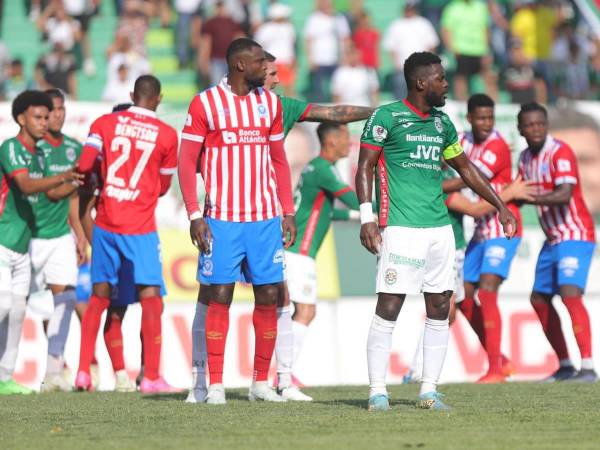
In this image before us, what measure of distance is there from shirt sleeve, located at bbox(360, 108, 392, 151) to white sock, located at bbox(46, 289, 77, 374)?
4835mm

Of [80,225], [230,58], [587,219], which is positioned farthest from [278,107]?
[587,219]

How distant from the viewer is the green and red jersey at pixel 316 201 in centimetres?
1184

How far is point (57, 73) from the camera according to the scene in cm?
2134

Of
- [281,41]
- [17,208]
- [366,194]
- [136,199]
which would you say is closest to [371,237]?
[366,194]

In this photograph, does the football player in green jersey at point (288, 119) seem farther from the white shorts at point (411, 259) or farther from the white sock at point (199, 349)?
the white shorts at point (411, 259)

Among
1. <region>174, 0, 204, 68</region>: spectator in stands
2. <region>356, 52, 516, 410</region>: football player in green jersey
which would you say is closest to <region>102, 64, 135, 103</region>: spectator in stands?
<region>174, 0, 204, 68</region>: spectator in stands

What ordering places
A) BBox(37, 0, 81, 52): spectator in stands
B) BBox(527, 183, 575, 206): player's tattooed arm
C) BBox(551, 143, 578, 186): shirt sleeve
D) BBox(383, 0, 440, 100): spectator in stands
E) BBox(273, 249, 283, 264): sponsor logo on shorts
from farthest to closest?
BBox(383, 0, 440, 100): spectator in stands < BBox(37, 0, 81, 52): spectator in stands < BBox(551, 143, 578, 186): shirt sleeve < BBox(527, 183, 575, 206): player's tattooed arm < BBox(273, 249, 283, 264): sponsor logo on shorts

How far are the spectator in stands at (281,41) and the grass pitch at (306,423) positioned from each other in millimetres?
12241

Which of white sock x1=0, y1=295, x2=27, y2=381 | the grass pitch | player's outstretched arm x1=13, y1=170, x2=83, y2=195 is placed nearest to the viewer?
the grass pitch

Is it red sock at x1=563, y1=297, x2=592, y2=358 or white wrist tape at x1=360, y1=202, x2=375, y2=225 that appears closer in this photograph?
white wrist tape at x1=360, y1=202, x2=375, y2=225

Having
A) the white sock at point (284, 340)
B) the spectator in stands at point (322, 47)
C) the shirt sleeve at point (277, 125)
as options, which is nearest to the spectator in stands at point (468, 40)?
the spectator in stands at point (322, 47)

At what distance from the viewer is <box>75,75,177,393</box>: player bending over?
37.3ft

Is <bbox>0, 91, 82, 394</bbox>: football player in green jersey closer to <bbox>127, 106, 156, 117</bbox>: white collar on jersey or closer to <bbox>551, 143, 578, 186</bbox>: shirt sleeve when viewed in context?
<bbox>127, 106, 156, 117</bbox>: white collar on jersey

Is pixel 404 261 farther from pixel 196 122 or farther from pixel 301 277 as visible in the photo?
pixel 301 277
